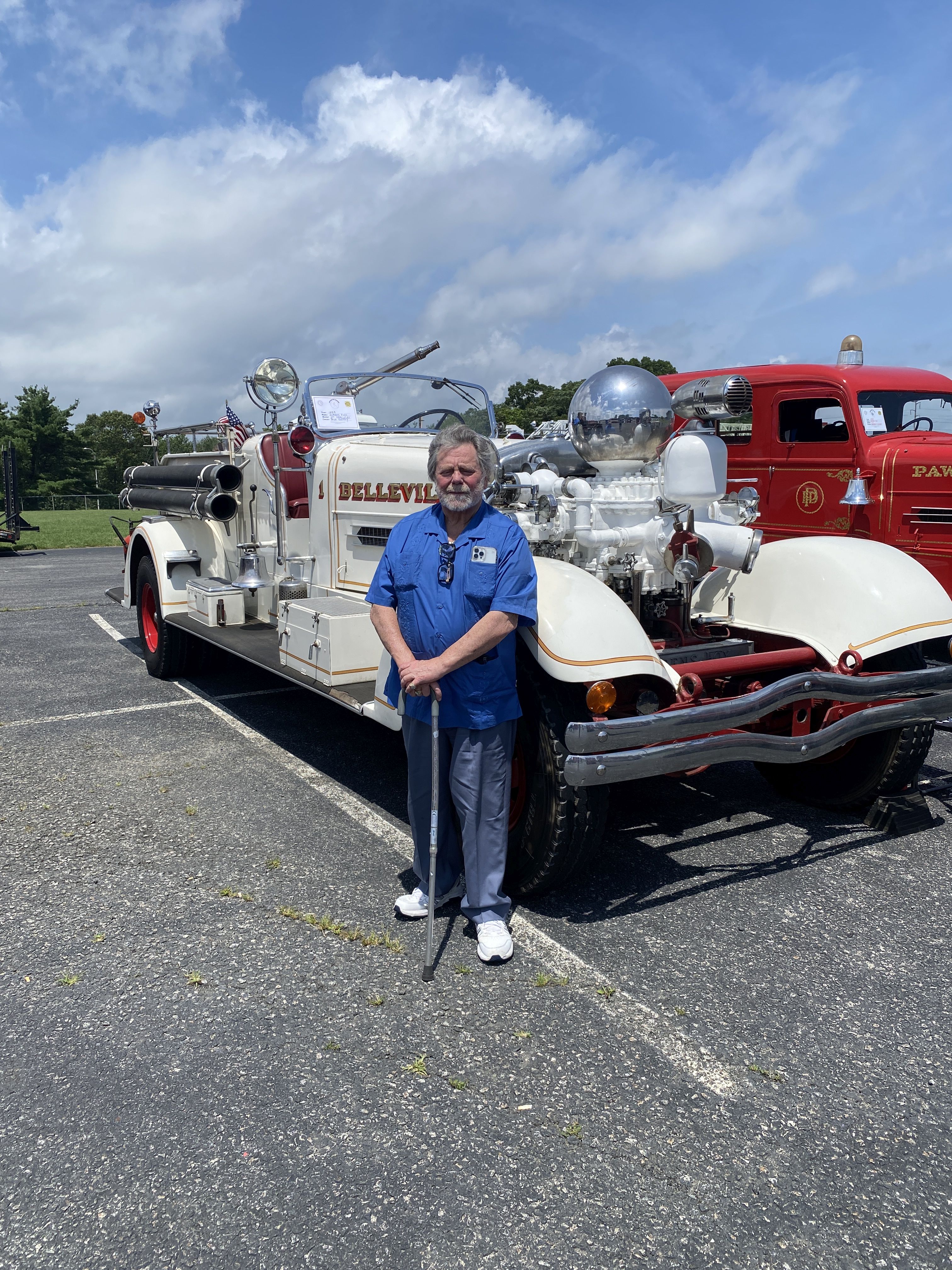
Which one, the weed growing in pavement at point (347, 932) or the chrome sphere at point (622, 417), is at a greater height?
the chrome sphere at point (622, 417)

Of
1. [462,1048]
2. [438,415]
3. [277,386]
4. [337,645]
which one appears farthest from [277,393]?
[462,1048]

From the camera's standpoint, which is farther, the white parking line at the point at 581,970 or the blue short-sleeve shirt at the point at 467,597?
the blue short-sleeve shirt at the point at 467,597

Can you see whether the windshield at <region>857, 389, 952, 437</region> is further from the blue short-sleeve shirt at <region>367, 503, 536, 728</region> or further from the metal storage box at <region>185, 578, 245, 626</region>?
the blue short-sleeve shirt at <region>367, 503, 536, 728</region>

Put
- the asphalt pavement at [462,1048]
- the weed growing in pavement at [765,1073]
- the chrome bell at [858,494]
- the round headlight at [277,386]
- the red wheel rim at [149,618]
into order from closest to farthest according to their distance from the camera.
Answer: the asphalt pavement at [462,1048] < the weed growing in pavement at [765,1073] < the round headlight at [277,386] < the chrome bell at [858,494] < the red wheel rim at [149,618]

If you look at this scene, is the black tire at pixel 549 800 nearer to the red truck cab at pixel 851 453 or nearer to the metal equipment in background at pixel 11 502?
the red truck cab at pixel 851 453

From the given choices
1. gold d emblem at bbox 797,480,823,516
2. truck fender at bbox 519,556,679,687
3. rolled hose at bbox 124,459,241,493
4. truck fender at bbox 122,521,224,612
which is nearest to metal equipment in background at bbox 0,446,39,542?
rolled hose at bbox 124,459,241,493

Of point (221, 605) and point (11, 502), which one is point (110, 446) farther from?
point (221, 605)

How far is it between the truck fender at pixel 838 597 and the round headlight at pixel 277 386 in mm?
2965

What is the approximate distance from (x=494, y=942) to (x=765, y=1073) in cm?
93

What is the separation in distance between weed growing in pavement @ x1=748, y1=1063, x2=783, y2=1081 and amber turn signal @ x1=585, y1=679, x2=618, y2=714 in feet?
3.77

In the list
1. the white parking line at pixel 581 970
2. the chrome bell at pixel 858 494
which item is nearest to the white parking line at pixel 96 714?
the white parking line at pixel 581 970

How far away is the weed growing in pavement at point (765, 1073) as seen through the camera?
247 cm

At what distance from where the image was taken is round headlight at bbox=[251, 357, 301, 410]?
5.88 meters

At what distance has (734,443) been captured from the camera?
8391 mm
